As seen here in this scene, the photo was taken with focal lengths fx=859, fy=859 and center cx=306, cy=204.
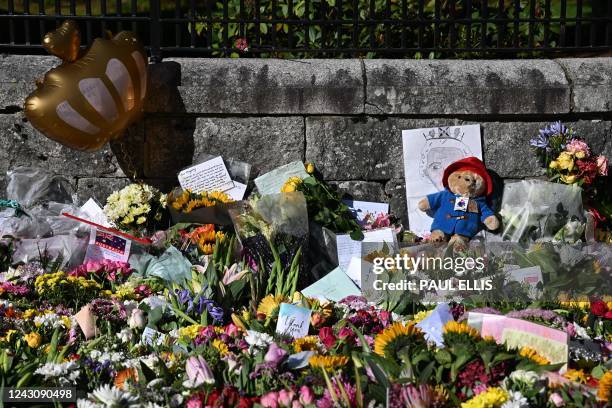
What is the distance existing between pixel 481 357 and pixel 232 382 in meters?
0.71

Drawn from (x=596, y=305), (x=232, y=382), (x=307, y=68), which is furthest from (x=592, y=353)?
(x=307, y=68)

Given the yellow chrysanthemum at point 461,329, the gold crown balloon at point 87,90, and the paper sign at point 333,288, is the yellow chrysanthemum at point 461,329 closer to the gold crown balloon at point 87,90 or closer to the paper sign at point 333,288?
the paper sign at point 333,288

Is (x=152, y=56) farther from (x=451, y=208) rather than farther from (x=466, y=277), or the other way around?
(x=466, y=277)

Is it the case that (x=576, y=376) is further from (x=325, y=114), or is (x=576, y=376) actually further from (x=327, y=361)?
(x=325, y=114)

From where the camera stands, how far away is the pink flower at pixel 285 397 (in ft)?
7.47

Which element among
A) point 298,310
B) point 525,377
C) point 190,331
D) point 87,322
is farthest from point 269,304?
point 525,377

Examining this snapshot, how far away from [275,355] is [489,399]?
0.64 metres

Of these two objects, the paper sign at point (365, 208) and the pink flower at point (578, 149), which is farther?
the paper sign at point (365, 208)

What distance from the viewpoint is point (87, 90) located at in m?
3.94

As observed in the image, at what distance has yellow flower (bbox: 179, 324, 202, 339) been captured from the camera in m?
2.89

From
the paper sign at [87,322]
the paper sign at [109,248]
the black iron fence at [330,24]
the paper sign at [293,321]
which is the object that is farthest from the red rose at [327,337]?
the black iron fence at [330,24]

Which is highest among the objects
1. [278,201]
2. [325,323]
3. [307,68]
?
[307,68]

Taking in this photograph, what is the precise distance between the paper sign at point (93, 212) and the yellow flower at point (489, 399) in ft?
8.66

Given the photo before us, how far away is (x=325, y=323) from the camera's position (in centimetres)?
313
